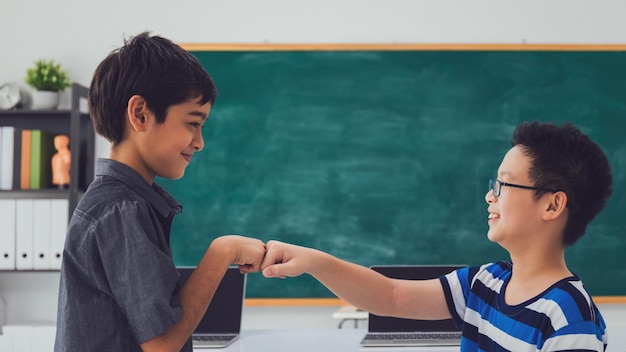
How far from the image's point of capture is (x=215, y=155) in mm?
4227

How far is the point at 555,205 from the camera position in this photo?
1.35 m

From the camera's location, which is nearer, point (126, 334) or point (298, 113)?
point (126, 334)

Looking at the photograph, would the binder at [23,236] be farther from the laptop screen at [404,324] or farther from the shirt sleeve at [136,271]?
the shirt sleeve at [136,271]

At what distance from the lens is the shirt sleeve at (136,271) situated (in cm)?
106

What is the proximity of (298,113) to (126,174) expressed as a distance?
3084 millimetres

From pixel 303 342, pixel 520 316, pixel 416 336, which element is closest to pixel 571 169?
pixel 520 316

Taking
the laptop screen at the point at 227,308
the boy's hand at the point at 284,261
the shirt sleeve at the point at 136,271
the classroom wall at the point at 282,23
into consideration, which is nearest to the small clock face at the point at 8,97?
the classroom wall at the point at 282,23

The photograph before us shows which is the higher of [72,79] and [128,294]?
[72,79]

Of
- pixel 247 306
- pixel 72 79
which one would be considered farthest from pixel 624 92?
pixel 72 79

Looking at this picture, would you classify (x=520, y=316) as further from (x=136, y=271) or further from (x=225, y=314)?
(x=225, y=314)

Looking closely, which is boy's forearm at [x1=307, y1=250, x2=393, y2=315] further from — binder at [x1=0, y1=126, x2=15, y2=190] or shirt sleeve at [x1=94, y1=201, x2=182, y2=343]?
binder at [x1=0, y1=126, x2=15, y2=190]

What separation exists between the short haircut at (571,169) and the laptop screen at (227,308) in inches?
59.6

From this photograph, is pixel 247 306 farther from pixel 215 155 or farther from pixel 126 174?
pixel 126 174

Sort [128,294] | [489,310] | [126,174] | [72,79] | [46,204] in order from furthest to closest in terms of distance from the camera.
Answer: [72,79] → [46,204] → [489,310] → [126,174] → [128,294]
